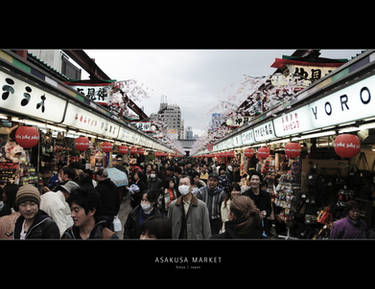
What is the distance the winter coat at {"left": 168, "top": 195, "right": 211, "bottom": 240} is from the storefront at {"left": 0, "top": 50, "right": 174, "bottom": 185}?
10.7ft

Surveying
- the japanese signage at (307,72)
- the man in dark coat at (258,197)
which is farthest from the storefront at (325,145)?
the japanese signage at (307,72)

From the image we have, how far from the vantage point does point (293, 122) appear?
5465mm

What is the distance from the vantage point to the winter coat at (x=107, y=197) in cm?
570

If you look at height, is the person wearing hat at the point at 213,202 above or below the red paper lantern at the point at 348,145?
below

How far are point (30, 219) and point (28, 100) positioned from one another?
217cm

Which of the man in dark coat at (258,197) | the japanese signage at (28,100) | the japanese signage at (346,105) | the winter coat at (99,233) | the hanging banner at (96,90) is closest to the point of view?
the winter coat at (99,233)

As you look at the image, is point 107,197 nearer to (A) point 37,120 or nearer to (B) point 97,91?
(A) point 37,120

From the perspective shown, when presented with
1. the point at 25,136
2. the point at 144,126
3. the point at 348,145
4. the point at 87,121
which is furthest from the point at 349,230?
the point at 144,126

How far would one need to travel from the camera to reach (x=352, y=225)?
12.7ft

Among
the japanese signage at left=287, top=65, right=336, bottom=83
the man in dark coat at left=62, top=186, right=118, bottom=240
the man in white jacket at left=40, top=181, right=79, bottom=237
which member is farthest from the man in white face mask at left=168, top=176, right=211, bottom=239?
the japanese signage at left=287, top=65, right=336, bottom=83

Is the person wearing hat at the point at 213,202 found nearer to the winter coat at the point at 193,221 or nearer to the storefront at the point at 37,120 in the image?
the winter coat at the point at 193,221

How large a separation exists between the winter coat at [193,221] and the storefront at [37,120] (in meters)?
3.25
